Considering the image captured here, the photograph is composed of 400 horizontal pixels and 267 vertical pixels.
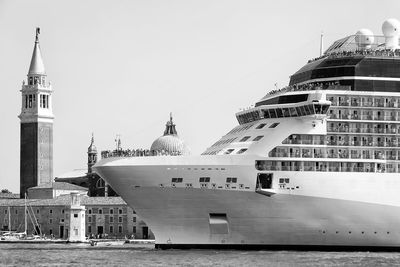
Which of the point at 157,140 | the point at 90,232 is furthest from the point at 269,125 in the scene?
the point at 90,232

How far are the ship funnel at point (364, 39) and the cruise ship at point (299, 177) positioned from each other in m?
2.59

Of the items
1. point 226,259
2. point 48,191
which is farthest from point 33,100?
point 226,259

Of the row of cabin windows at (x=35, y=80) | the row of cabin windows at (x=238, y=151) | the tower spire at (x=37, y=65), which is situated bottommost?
the row of cabin windows at (x=238, y=151)

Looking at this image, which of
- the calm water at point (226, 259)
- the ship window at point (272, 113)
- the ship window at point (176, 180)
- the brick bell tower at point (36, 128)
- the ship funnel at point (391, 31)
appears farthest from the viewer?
the brick bell tower at point (36, 128)

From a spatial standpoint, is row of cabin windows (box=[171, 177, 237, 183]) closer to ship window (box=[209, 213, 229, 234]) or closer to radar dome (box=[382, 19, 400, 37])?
ship window (box=[209, 213, 229, 234])

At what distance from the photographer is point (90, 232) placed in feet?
433

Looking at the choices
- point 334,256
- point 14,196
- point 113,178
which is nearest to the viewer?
point 334,256

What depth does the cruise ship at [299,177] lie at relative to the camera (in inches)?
2618

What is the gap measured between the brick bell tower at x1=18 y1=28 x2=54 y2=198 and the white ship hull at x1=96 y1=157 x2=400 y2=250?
80.8 m

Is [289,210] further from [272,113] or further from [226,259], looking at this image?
[226,259]

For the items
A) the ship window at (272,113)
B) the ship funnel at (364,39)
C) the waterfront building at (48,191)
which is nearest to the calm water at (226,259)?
the ship window at (272,113)

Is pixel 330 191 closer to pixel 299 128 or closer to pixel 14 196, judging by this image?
pixel 299 128

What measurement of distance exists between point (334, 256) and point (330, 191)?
355 centimetres

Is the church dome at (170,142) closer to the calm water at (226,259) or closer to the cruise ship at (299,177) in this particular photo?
the calm water at (226,259)
